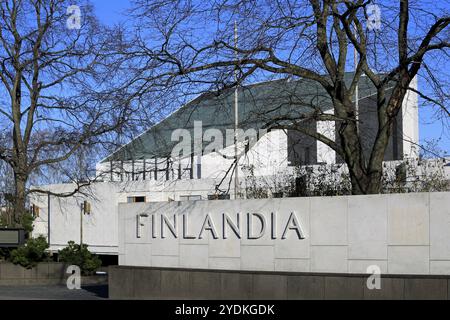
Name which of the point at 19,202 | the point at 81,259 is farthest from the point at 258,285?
the point at 19,202

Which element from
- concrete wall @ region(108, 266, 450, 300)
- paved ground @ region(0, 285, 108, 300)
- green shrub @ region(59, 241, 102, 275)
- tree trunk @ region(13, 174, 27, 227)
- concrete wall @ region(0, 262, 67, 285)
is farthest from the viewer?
tree trunk @ region(13, 174, 27, 227)

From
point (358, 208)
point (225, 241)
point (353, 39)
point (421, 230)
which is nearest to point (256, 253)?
point (225, 241)

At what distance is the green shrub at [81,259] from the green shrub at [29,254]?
108 centimetres

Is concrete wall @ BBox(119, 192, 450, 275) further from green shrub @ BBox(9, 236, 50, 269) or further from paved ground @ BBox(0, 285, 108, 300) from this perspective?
green shrub @ BBox(9, 236, 50, 269)

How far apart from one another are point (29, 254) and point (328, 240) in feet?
53.7

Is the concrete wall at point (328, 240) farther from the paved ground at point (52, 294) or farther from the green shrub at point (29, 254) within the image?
the green shrub at point (29, 254)

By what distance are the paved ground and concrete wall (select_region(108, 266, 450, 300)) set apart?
1588 mm

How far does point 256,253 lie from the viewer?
19078 millimetres

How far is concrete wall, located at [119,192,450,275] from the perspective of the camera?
16578 millimetres

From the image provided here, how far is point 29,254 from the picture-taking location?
1220 inches

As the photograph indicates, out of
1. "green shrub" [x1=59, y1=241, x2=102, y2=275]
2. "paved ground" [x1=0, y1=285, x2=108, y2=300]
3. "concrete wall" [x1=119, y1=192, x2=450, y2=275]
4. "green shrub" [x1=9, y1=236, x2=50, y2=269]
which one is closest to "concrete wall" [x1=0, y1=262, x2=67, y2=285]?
"green shrub" [x1=9, y1=236, x2=50, y2=269]

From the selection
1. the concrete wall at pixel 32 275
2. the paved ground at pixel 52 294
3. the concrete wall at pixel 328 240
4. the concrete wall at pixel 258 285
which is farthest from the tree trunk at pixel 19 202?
the concrete wall at pixel 328 240

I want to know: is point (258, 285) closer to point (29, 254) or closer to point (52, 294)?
point (52, 294)

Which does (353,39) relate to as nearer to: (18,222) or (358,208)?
(358,208)
